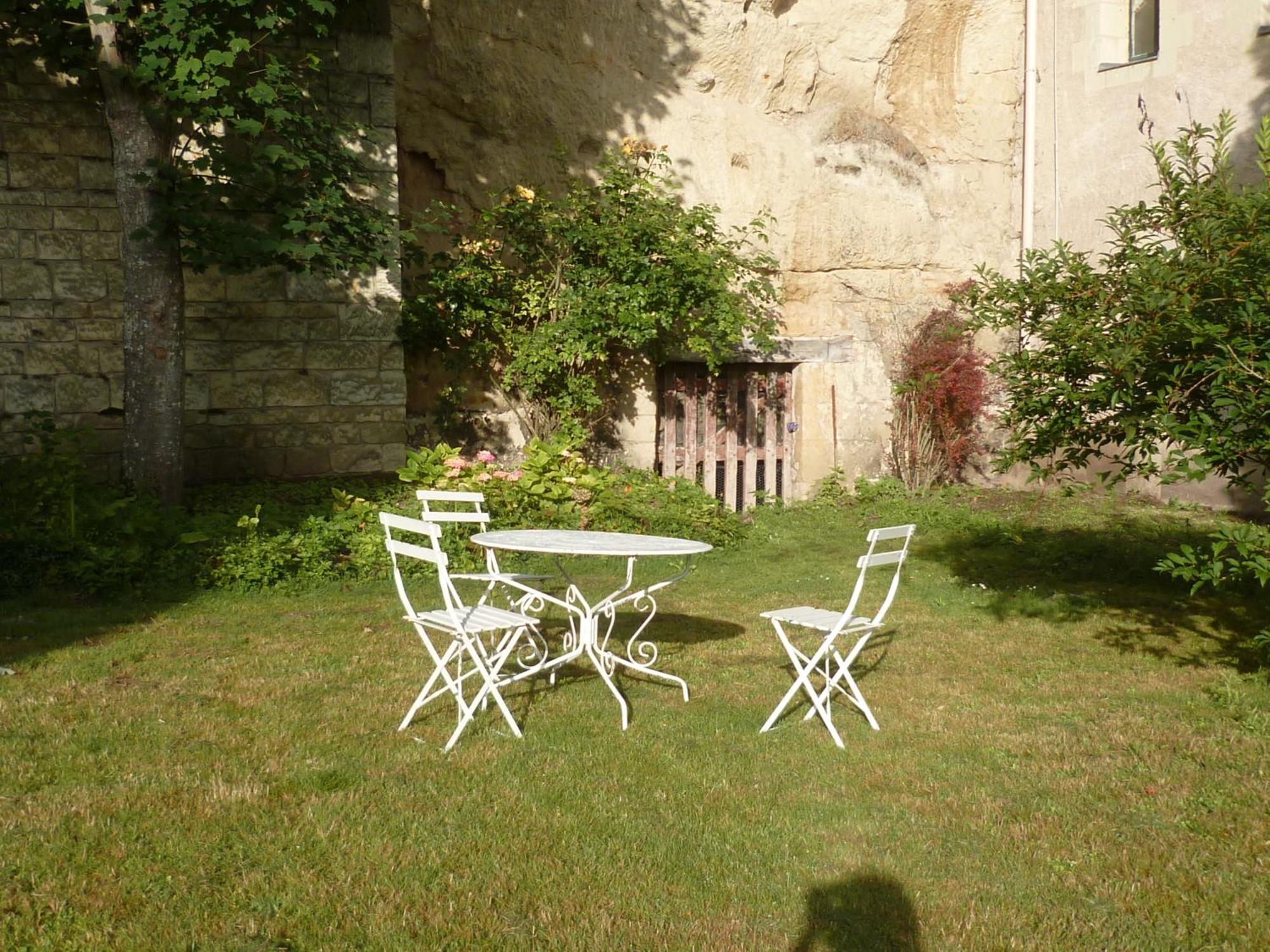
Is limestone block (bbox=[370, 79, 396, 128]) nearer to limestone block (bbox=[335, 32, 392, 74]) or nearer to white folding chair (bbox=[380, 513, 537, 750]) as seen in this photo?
limestone block (bbox=[335, 32, 392, 74])

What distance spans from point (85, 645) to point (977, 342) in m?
9.95

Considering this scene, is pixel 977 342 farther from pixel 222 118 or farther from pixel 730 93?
pixel 222 118

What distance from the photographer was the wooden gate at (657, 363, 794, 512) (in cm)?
1140

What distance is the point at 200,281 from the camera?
338 inches

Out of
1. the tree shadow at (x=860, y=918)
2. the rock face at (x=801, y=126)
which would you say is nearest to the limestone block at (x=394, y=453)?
the rock face at (x=801, y=126)

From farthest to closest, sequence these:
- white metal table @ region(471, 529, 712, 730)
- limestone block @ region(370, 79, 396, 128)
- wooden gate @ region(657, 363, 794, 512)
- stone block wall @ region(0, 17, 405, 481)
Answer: wooden gate @ region(657, 363, 794, 512), limestone block @ region(370, 79, 396, 128), stone block wall @ region(0, 17, 405, 481), white metal table @ region(471, 529, 712, 730)

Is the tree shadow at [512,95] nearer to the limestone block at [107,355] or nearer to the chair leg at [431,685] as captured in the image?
the limestone block at [107,355]

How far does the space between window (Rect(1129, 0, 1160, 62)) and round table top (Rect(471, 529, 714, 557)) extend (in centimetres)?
899

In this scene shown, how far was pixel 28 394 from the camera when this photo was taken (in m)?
8.22

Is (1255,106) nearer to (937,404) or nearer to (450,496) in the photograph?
(937,404)

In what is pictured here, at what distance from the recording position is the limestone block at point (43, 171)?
807 cm

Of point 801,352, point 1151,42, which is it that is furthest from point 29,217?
point 1151,42

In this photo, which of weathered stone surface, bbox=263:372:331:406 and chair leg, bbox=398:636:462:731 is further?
weathered stone surface, bbox=263:372:331:406

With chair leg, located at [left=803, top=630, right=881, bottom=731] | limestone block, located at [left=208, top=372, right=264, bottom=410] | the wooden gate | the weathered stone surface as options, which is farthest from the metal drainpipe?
chair leg, located at [left=803, top=630, right=881, bottom=731]
